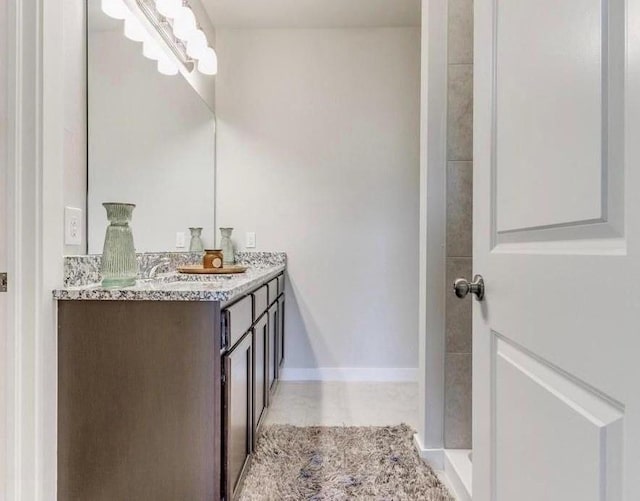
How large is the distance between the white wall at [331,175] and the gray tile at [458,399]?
3.42 ft

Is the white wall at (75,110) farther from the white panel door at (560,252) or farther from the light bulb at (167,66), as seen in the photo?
the white panel door at (560,252)

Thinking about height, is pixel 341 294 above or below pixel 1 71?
below

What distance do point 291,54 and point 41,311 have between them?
7.59ft

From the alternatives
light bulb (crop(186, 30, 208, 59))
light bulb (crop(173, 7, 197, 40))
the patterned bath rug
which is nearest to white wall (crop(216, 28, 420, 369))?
light bulb (crop(186, 30, 208, 59))

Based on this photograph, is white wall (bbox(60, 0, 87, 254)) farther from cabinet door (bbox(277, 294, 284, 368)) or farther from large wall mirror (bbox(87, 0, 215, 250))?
cabinet door (bbox(277, 294, 284, 368))

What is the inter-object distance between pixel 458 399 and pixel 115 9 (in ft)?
7.13

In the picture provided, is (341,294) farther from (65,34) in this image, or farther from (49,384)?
(65,34)

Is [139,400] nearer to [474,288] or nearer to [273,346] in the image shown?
[474,288]

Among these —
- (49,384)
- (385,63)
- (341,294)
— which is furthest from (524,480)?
(385,63)

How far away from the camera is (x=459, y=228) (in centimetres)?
167

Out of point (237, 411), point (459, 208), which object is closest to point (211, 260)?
point (237, 411)

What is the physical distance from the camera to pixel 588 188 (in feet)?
1.78

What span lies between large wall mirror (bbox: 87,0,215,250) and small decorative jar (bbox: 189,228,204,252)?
0.05 metres

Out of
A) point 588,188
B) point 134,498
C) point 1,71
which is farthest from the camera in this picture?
point 134,498
